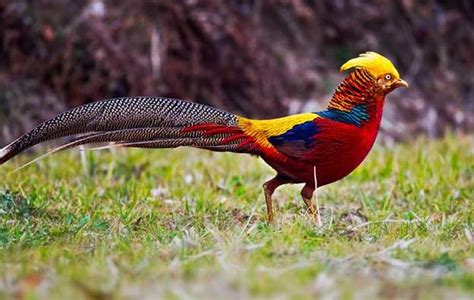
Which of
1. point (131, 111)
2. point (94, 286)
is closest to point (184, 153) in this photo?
point (131, 111)

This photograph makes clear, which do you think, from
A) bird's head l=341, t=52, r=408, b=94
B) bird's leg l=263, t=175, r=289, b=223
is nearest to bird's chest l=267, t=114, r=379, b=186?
bird's leg l=263, t=175, r=289, b=223

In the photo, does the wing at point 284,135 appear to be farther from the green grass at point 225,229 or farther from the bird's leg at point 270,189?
the green grass at point 225,229

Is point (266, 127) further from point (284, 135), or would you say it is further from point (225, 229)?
point (225, 229)

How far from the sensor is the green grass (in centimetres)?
306

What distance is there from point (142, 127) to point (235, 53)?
4.95 meters

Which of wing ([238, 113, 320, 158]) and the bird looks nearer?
the bird

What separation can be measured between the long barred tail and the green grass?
1.43ft

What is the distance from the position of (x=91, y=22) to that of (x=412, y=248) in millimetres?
5518

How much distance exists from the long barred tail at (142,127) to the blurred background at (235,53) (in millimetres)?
3631

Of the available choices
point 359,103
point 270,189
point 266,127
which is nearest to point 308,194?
point 270,189

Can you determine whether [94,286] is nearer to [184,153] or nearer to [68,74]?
[184,153]

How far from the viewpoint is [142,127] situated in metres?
4.72

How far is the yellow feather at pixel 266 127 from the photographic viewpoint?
4848 mm

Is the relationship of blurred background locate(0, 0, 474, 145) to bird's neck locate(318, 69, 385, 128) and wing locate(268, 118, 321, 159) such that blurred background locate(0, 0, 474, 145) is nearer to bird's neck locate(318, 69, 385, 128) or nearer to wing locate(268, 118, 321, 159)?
wing locate(268, 118, 321, 159)
